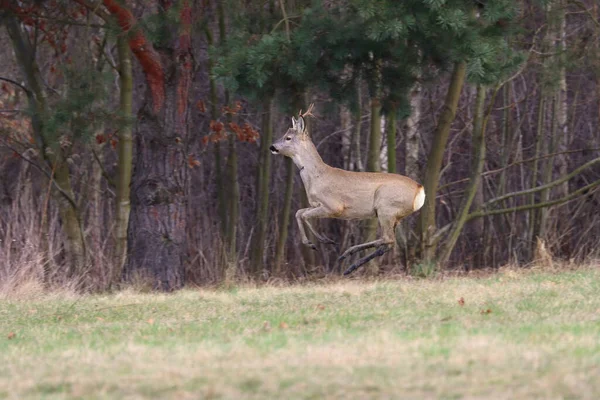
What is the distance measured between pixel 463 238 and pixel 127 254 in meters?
8.85

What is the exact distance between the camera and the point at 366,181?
13.5m

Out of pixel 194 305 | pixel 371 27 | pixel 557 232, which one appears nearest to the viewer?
pixel 194 305

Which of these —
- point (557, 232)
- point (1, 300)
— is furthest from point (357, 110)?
point (557, 232)

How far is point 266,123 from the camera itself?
18812mm

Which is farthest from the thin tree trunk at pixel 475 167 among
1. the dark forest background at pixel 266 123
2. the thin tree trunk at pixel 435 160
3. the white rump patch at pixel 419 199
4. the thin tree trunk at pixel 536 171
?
the white rump patch at pixel 419 199

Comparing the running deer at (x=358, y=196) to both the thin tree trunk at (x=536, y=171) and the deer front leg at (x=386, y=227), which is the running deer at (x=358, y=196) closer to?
the deer front leg at (x=386, y=227)

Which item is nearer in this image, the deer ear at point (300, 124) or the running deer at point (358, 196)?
the running deer at point (358, 196)

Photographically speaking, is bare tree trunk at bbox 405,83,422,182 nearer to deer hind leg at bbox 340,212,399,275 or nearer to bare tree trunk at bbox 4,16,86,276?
deer hind leg at bbox 340,212,399,275

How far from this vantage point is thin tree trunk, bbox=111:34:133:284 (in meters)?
15.4

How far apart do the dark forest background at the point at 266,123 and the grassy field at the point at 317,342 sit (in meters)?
2.61

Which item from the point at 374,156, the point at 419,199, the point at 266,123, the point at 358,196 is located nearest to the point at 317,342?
the point at 358,196

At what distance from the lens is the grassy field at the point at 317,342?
6238 millimetres

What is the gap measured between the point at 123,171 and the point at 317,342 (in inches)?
347

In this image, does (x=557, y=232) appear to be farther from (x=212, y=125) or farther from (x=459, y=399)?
(x=459, y=399)
